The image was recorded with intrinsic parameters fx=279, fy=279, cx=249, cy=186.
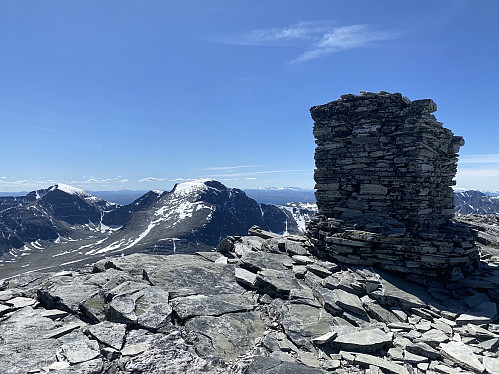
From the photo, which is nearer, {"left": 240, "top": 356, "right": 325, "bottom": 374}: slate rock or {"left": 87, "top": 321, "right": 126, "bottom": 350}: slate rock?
{"left": 240, "top": 356, "right": 325, "bottom": 374}: slate rock

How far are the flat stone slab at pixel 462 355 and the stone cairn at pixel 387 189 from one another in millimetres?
5148

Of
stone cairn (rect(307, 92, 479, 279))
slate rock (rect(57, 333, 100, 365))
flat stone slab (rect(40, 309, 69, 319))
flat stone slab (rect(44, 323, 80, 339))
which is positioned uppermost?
stone cairn (rect(307, 92, 479, 279))

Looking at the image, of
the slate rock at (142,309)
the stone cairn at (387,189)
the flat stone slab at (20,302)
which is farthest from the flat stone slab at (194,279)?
the stone cairn at (387,189)

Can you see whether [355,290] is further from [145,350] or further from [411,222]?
[145,350]

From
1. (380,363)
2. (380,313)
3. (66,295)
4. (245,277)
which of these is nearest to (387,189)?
(380,313)

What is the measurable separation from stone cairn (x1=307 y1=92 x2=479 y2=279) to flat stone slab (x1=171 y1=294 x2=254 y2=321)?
6551 mm

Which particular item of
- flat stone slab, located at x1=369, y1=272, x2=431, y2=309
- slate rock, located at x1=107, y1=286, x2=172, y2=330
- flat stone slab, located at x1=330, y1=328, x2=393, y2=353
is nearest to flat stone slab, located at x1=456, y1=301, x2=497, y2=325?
flat stone slab, located at x1=369, y1=272, x2=431, y2=309

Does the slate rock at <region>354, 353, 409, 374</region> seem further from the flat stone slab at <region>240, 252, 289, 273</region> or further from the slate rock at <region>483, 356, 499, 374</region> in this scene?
the flat stone slab at <region>240, 252, 289, 273</region>

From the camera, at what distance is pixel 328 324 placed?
1086 cm

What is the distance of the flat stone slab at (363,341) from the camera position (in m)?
9.23

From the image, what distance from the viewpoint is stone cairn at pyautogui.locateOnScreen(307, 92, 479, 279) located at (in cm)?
1470

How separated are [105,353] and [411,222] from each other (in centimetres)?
1611

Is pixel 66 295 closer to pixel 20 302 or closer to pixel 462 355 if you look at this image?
pixel 20 302

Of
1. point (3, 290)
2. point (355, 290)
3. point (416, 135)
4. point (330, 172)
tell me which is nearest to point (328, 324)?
point (355, 290)
